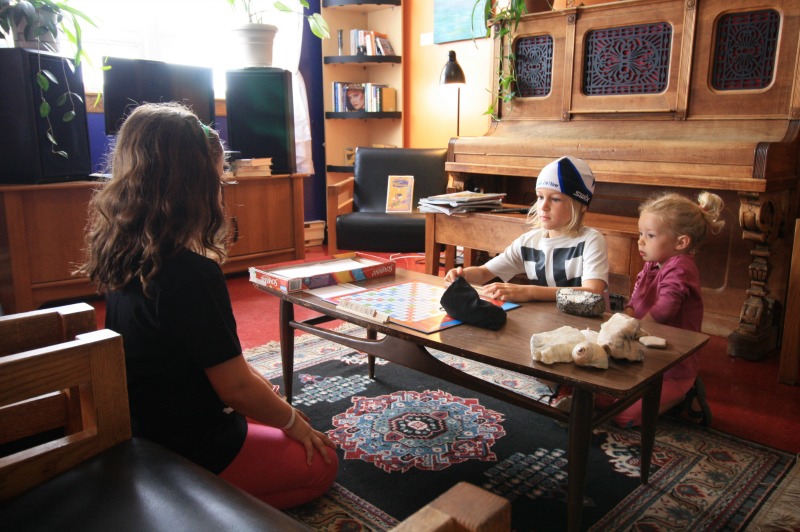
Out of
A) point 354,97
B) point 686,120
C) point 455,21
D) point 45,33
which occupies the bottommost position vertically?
point 686,120

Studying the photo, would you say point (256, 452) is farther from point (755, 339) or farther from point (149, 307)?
point (755, 339)

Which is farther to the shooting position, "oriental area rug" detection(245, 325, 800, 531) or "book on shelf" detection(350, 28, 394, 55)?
"book on shelf" detection(350, 28, 394, 55)

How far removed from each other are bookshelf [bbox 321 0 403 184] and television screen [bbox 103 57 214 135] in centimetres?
132

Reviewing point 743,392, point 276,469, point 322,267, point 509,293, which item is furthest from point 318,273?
point 743,392

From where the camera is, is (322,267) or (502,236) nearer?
(322,267)

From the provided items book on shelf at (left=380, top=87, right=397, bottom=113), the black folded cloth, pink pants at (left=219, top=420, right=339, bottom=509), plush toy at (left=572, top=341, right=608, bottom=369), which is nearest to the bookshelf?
book on shelf at (left=380, top=87, right=397, bottom=113)

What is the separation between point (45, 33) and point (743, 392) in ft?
11.0

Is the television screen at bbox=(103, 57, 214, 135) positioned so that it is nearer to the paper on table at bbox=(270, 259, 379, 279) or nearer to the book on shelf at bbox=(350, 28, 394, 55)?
the book on shelf at bbox=(350, 28, 394, 55)

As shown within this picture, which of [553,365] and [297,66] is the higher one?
[297,66]

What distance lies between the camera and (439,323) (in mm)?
1483

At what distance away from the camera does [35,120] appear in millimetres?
2930

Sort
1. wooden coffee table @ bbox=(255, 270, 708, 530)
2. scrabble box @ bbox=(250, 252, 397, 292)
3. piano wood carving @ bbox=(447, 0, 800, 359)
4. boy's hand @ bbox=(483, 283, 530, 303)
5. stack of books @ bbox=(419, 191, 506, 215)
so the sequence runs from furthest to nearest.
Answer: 1. stack of books @ bbox=(419, 191, 506, 215)
2. piano wood carving @ bbox=(447, 0, 800, 359)
3. scrabble box @ bbox=(250, 252, 397, 292)
4. boy's hand @ bbox=(483, 283, 530, 303)
5. wooden coffee table @ bbox=(255, 270, 708, 530)

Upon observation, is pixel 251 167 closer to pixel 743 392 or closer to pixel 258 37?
pixel 258 37

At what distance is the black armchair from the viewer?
3738 mm
